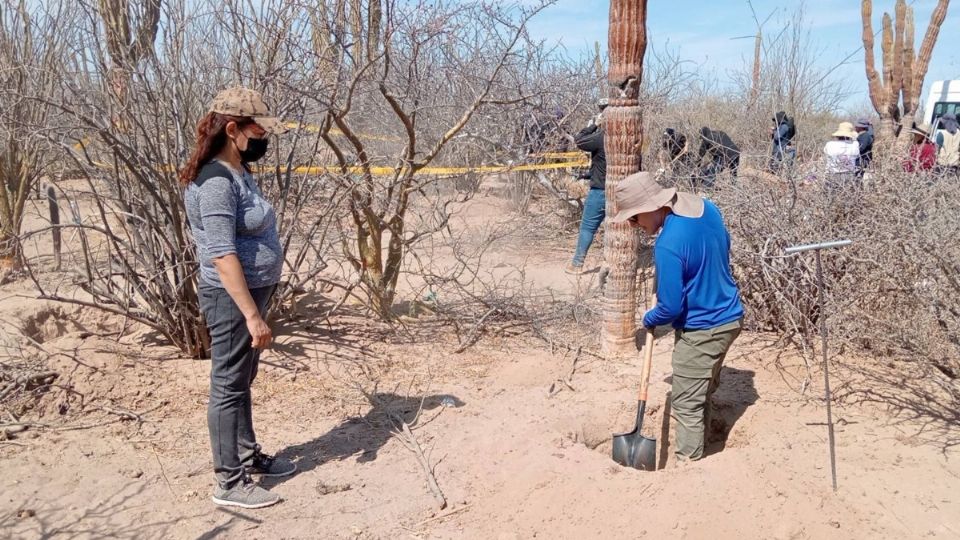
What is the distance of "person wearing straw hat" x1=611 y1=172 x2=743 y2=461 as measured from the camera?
3.73 m

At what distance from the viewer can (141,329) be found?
554 centimetres

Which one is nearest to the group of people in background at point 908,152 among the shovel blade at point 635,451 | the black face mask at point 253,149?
the shovel blade at point 635,451

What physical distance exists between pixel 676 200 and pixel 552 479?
149 centimetres

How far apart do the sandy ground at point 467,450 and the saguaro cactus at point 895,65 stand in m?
10.2

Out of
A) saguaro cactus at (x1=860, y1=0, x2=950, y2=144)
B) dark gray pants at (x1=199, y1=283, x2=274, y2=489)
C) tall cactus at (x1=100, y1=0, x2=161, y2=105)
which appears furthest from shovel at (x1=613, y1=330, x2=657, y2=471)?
saguaro cactus at (x1=860, y1=0, x2=950, y2=144)

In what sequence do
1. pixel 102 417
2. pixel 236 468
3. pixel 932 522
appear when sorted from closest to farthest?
pixel 932 522
pixel 236 468
pixel 102 417

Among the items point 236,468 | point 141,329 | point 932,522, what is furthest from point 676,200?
point 141,329

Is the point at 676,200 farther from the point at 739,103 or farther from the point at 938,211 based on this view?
the point at 739,103

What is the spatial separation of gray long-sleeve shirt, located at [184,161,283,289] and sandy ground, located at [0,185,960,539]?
113 cm

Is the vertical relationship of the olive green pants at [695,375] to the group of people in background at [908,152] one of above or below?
below

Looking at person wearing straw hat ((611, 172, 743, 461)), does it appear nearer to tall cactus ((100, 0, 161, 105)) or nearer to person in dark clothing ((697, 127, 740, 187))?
tall cactus ((100, 0, 161, 105))

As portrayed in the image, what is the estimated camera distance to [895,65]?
531 inches

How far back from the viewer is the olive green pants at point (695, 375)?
3947mm

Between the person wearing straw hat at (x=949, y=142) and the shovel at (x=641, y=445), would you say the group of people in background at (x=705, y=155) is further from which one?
the shovel at (x=641, y=445)
